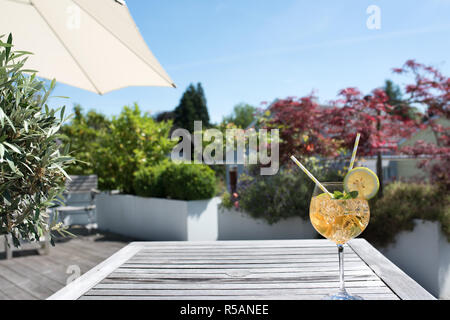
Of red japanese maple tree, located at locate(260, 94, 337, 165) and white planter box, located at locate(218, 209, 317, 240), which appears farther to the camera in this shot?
red japanese maple tree, located at locate(260, 94, 337, 165)

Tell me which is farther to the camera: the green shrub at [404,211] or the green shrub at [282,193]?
the green shrub at [282,193]

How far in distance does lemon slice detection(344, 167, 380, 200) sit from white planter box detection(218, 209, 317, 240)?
4167mm

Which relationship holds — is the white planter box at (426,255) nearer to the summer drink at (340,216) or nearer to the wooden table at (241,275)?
the wooden table at (241,275)

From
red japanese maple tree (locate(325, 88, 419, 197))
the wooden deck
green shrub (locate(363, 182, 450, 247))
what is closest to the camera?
the wooden deck

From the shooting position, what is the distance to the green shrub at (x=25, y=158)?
974 millimetres

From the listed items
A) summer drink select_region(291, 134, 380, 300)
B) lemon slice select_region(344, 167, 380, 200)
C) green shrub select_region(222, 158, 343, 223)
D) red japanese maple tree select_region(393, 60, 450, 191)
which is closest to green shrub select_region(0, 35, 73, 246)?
summer drink select_region(291, 134, 380, 300)

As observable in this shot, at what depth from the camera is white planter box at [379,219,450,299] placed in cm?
381

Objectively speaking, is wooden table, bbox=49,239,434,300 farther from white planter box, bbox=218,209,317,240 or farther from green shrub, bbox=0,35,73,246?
white planter box, bbox=218,209,317,240

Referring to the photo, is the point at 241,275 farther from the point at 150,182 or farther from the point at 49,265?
the point at 150,182

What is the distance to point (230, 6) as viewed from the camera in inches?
218

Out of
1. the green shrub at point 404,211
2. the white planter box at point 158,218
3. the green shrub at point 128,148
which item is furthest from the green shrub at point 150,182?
the green shrub at point 404,211

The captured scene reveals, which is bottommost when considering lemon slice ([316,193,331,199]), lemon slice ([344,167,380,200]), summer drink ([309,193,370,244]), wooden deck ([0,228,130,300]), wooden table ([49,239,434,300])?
wooden deck ([0,228,130,300])

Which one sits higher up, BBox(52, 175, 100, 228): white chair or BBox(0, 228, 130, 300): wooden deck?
BBox(52, 175, 100, 228): white chair

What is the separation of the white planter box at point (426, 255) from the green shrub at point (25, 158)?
4204 millimetres
